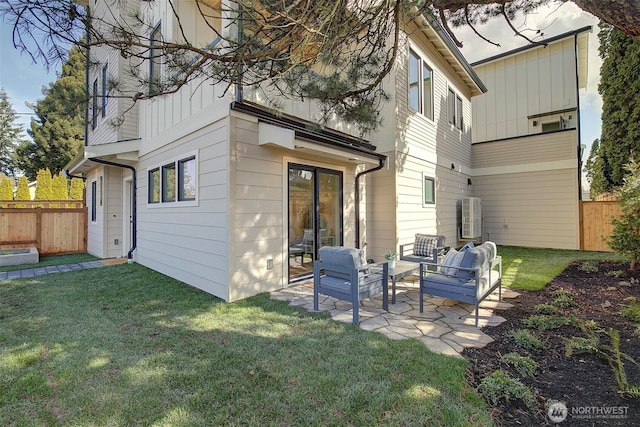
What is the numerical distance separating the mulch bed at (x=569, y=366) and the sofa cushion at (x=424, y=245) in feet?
7.30

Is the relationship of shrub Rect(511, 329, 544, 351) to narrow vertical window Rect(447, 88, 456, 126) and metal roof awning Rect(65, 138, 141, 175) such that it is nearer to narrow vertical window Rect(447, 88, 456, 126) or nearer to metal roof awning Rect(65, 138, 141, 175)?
narrow vertical window Rect(447, 88, 456, 126)

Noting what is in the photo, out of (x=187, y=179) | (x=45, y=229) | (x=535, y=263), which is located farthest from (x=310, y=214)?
(x=45, y=229)

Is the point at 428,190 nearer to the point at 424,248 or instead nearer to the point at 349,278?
the point at 424,248

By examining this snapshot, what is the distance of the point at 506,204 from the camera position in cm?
1152

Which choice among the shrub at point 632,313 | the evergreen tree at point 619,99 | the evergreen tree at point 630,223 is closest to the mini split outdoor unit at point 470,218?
the evergreen tree at point 619,99

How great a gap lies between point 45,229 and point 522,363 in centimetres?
1247

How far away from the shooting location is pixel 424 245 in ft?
24.1

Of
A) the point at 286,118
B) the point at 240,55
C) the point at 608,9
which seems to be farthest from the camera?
the point at 286,118

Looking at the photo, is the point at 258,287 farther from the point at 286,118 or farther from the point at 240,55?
the point at 240,55

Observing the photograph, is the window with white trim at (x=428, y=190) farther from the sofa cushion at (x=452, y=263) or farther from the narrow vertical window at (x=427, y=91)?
the sofa cushion at (x=452, y=263)

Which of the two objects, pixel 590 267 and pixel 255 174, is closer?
pixel 255 174

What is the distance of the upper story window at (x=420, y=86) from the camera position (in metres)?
8.30

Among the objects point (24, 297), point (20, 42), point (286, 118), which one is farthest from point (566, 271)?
point (24, 297)

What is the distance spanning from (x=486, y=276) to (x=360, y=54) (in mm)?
3759
